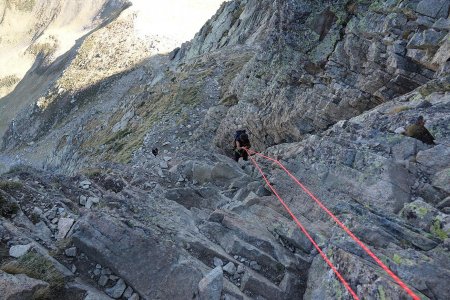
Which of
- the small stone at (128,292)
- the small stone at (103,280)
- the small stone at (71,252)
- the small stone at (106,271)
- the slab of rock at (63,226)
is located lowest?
the small stone at (128,292)

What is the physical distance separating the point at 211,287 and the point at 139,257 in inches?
76.4

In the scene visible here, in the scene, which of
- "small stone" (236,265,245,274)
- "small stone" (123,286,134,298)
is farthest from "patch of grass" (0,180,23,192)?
"small stone" (236,265,245,274)

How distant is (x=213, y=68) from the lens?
38969 millimetres

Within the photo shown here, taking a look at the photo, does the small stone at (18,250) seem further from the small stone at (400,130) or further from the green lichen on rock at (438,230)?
the small stone at (400,130)

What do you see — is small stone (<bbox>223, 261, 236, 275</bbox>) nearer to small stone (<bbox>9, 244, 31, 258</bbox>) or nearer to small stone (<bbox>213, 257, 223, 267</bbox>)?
small stone (<bbox>213, 257, 223, 267</bbox>)

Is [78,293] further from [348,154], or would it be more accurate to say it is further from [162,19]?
[162,19]

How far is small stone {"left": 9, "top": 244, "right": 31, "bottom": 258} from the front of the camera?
29.0ft

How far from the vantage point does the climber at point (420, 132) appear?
37.2ft

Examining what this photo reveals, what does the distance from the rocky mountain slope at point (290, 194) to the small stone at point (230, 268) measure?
0.19 ft

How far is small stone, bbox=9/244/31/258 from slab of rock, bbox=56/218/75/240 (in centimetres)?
146

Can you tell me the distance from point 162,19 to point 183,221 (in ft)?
249

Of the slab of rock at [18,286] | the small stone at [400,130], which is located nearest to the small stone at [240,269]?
the slab of rock at [18,286]

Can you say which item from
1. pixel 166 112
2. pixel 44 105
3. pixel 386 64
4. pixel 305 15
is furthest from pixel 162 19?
pixel 386 64

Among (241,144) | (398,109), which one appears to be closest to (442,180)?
(398,109)
